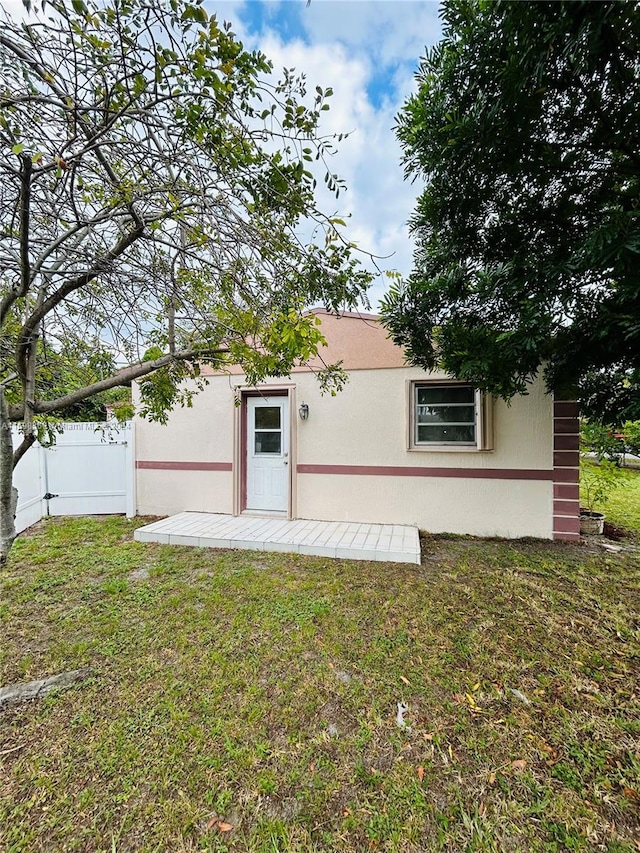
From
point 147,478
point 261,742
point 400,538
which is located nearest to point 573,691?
point 261,742

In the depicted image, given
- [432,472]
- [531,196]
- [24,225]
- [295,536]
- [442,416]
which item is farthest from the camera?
[442,416]

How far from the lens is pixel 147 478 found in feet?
20.2

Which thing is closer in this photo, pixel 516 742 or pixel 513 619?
pixel 516 742

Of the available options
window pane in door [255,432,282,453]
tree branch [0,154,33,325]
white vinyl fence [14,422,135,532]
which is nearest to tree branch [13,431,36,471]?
tree branch [0,154,33,325]

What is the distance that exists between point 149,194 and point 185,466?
15.5 feet

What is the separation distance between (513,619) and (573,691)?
2.48 feet

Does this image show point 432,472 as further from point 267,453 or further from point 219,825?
point 219,825

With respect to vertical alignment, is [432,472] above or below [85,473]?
above

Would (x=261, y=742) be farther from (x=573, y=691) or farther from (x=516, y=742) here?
(x=573, y=691)

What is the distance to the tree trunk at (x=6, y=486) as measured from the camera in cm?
189

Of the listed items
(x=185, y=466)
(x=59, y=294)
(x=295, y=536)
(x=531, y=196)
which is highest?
(x=531, y=196)

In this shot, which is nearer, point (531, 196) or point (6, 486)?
point (6, 486)

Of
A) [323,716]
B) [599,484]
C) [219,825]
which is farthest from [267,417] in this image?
[599,484]

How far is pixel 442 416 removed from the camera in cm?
515
